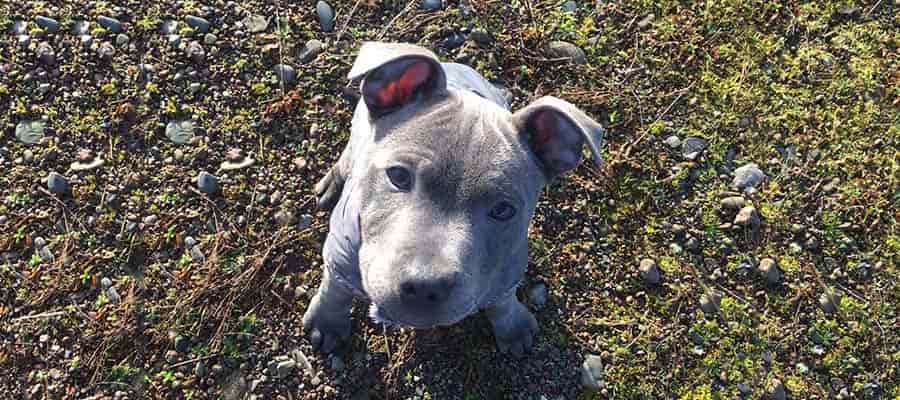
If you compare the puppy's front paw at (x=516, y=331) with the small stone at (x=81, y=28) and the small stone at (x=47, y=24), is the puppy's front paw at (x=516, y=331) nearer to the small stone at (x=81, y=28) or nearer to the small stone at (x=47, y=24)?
the small stone at (x=81, y=28)

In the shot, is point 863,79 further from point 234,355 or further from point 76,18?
point 76,18

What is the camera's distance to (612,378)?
5.17 metres

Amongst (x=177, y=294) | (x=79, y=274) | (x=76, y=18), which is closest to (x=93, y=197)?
(x=79, y=274)

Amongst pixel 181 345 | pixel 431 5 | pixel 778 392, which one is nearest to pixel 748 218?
pixel 778 392

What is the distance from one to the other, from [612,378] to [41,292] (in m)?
3.68

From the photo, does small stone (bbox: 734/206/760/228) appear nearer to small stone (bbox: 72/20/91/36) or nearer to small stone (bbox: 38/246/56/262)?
small stone (bbox: 38/246/56/262)

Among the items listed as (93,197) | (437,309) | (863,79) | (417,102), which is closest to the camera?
(437,309)

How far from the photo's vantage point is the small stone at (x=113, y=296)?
513 cm

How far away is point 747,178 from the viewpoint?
233 inches

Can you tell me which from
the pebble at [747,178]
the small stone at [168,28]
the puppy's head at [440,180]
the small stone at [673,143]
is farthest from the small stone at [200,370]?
the pebble at [747,178]

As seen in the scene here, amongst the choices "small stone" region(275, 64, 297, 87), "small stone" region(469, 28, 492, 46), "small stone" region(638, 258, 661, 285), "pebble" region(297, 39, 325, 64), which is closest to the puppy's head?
"small stone" region(638, 258, 661, 285)

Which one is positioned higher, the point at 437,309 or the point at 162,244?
the point at 437,309

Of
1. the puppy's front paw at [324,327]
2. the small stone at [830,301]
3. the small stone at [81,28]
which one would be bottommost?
the small stone at [830,301]

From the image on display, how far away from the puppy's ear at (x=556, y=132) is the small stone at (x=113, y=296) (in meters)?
2.97
